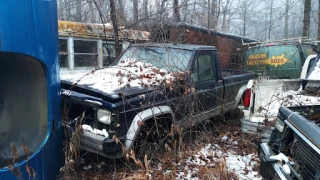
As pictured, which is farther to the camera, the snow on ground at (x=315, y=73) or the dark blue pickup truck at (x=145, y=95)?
the snow on ground at (x=315, y=73)

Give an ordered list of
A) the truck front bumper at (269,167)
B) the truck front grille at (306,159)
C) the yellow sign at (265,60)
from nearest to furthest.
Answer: the truck front grille at (306,159) → the truck front bumper at (269,167) → the yellow sign at (265,60)

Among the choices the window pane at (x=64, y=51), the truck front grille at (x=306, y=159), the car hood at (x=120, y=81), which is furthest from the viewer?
the window pane at (x=64, y=51)

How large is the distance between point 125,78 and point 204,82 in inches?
66.0

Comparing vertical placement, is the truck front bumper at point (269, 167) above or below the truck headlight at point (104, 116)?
below

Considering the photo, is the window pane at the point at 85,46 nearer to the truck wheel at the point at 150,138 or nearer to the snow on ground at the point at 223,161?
the truck wheel at the point at 150,138

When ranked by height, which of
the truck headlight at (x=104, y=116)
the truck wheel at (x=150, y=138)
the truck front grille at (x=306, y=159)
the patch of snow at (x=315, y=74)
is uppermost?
the patch of snow at (x=315, y=74)

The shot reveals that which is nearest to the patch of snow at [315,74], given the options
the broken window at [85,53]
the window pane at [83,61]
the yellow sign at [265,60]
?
the yellow sign at [265,60]

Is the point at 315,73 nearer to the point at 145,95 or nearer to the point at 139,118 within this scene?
the point at 145,95

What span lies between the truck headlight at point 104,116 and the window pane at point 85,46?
5720 millimetres

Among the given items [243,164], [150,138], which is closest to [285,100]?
[243,164]

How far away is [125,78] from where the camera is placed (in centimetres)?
408

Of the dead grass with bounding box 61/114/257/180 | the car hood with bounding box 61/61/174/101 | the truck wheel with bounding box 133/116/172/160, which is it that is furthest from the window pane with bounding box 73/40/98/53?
the truck wheel with bounding box 133/116/172/160

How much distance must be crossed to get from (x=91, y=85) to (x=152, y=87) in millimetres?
867

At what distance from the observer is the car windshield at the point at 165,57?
4.73m
